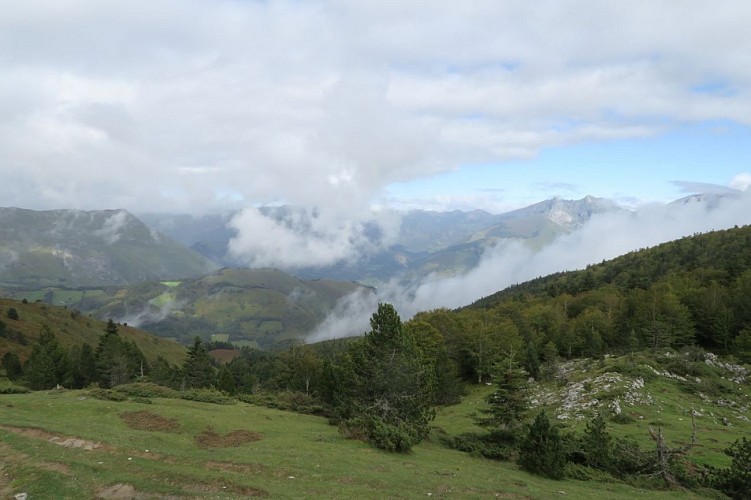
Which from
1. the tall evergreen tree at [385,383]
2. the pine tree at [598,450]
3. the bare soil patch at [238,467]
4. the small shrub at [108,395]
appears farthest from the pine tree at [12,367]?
the pine tree at [598,450]

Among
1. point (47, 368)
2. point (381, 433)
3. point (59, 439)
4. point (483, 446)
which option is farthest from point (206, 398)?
point (47, 368)

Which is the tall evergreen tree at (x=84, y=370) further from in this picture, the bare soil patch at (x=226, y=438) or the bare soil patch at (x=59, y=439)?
the bare soil patch at (x=59, y=439)

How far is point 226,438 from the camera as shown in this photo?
36594 millimetres

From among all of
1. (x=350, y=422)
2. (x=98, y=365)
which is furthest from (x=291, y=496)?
(x=98, y=365)

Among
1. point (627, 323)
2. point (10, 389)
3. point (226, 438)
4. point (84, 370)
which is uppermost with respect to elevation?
point (627, 323)

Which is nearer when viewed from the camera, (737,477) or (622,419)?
(737,477)

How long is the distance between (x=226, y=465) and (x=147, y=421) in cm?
1736

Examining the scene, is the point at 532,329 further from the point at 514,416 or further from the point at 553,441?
the point at 553,441

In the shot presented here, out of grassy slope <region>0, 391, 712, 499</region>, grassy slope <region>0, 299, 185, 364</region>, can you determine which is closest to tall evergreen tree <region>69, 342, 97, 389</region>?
grassy slope <region>0, 299, 185, 364</region>

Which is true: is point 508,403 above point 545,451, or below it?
above

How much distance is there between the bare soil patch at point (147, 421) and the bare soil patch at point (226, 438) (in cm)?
387

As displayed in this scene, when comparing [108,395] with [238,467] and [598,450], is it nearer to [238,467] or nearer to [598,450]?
[238,467]

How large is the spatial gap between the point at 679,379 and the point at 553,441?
150 ft

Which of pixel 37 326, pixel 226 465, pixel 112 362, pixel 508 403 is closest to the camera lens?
pixel 226 465
